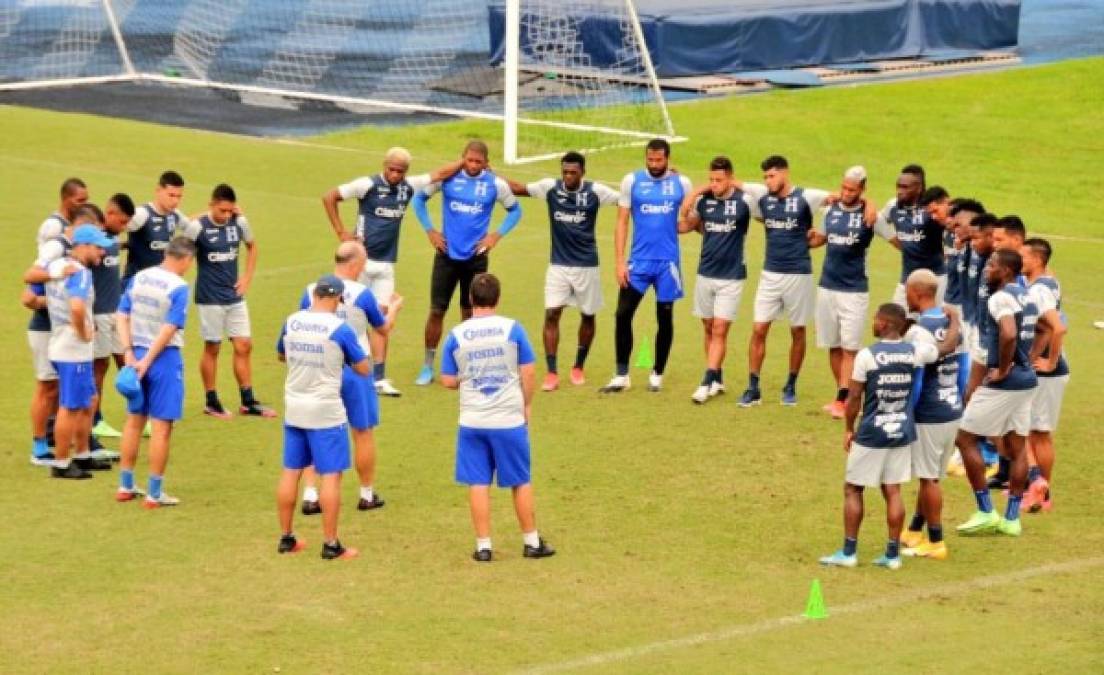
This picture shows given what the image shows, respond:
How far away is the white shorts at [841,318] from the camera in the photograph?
1842 centimetres

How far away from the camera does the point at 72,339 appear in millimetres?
15844

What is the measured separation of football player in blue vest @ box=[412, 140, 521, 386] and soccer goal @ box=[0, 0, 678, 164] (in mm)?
10794

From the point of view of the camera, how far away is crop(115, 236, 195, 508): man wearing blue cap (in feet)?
49.9

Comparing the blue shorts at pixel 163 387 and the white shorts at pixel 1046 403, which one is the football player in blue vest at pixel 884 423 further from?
the blue shorts at pixel 163 387

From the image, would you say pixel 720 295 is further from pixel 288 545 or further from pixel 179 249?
pixel 288 545

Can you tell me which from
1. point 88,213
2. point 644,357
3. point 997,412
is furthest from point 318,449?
point 644,357

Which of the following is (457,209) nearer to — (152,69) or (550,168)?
(550,168)

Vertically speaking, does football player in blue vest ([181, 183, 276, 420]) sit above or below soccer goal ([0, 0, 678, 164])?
below

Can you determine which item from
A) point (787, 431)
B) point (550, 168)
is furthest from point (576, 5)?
point (787, 431)

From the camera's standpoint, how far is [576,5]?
118 ft

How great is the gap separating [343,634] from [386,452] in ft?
15.1

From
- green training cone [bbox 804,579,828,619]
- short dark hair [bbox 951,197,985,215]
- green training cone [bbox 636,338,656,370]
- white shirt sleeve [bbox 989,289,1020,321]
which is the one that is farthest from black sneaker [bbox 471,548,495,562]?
green training cone [bbox 636,338,656,370]

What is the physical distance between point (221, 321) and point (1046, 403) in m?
7.50

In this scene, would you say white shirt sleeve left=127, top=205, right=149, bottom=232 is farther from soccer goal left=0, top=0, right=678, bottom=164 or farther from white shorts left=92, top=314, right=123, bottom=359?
soccer goal left=0, top=0, right=678, bottom=164
